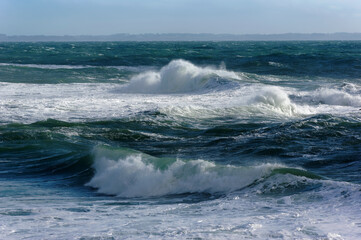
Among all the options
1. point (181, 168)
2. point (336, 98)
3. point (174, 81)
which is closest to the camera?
point (181, 168)

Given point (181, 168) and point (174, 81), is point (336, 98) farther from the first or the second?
point (181, 168)

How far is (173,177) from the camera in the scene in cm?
912

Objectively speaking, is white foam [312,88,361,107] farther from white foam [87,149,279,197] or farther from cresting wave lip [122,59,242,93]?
white foam [87,149,279,197]

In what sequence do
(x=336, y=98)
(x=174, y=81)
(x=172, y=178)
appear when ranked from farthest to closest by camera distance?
(x=174, y=81) → (x=336, y=98) → (x=172, y=178)

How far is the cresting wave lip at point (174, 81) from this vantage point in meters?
26.8

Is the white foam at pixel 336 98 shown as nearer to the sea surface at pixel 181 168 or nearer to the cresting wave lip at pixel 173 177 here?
the sea surface at pixel 181 168

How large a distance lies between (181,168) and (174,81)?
61.5ft

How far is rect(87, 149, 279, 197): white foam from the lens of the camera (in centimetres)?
871

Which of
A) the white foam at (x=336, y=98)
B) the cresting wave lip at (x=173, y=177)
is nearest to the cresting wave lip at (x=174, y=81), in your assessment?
the white foam at (x=336, y=98)

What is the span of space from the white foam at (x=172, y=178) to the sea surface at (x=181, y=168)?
2 centimetres

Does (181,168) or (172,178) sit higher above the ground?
(181,168)

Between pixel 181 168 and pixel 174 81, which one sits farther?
pixel 174 81

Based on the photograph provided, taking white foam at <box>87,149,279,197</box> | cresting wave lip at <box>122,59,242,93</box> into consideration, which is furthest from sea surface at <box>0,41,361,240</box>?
cresting wave lip at <box>122,59,242,93</box>

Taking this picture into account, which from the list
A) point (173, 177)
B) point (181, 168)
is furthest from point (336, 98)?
point (173, 177)
